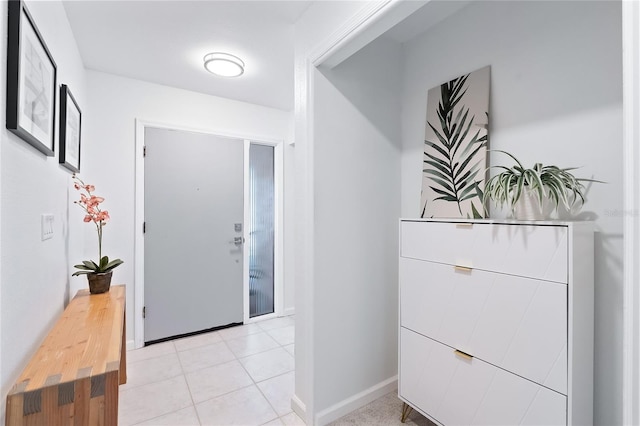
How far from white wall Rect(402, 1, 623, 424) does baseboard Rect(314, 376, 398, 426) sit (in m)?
1.14

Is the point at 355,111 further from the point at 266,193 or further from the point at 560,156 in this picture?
the point at 266,193

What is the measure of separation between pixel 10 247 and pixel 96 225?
67.9 inches

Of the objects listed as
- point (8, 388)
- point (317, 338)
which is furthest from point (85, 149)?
point (317, 338)

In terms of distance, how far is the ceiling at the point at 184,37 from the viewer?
1.87m

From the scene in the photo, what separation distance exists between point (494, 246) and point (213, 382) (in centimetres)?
214

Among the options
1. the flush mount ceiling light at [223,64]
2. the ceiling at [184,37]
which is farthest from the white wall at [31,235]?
the flush mount ceiling light at [223,64]

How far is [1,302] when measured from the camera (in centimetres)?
95

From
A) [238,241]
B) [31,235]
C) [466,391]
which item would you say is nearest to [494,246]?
[466,391]

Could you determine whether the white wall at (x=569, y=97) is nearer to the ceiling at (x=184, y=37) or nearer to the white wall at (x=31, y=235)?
the ceiling at (x=184, y=37)

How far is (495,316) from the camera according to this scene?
136 centimetres

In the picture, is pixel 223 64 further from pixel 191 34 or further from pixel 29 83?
pixel 29 83

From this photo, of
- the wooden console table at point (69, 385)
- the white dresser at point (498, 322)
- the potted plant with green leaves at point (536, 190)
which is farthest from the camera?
the potted plant with green leaves at point (536, 190)

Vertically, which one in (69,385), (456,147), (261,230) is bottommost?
(69,385)

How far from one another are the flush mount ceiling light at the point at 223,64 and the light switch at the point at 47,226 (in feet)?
5.36
